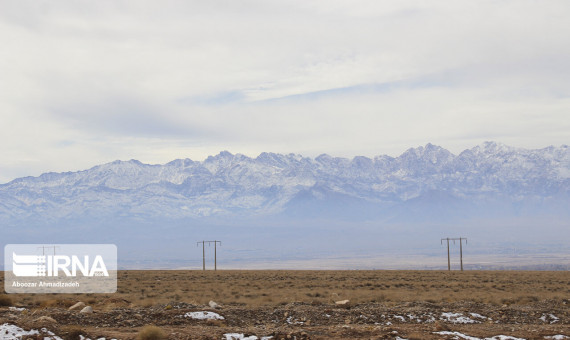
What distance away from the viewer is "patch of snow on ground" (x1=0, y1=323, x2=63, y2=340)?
17875 mm

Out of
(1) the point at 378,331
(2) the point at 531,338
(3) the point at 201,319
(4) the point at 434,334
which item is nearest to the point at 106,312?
(3) the point at 201,319

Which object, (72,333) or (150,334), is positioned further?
(72,333)

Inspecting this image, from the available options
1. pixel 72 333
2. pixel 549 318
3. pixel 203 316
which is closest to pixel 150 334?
pixel 72 333

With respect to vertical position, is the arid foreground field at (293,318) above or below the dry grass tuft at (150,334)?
below

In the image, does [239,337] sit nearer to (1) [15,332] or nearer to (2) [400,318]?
(1) [15,332]

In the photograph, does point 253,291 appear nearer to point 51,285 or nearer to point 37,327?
point 51,285

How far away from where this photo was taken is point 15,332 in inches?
715

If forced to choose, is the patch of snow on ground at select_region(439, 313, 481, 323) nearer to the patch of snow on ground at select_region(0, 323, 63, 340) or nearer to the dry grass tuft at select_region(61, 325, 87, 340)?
the dry grass tuft at select_region(61, 325, 87, 340)

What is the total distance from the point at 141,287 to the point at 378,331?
27.9 meters

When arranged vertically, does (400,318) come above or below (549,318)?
above

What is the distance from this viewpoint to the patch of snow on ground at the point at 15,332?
58.6 ft

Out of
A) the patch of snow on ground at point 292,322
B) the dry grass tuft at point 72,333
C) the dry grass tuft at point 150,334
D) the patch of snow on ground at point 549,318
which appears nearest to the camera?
the dry grass tuft at point 150,334

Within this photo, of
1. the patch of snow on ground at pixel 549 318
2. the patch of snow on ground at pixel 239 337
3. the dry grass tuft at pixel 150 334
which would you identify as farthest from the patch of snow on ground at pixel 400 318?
the dry grass tuft at pixel 150 334

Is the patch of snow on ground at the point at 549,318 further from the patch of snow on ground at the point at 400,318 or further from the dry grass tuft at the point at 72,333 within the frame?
the dry grass tuft at the point at 72,333
